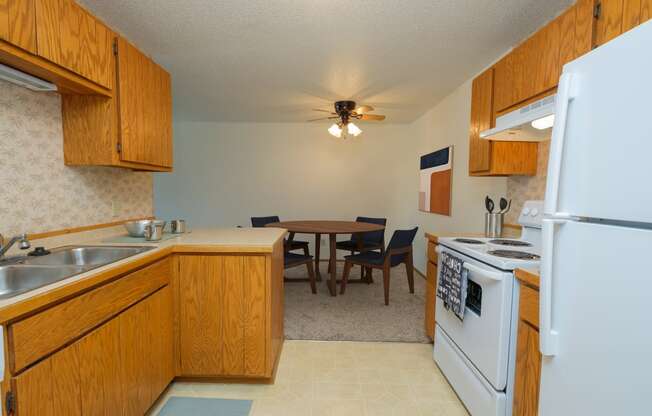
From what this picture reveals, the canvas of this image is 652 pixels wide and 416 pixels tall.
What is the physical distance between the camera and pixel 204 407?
162 cm

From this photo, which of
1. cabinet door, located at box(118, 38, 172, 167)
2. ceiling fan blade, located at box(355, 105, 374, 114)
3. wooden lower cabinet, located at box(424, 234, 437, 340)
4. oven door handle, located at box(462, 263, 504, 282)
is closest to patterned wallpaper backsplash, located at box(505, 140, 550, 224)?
wooden lower cabinet, located at box(424, 234, 437, 340)

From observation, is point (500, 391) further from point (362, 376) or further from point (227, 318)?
point (227, 318)

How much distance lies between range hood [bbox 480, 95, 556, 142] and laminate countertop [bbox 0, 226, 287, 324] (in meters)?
1.42

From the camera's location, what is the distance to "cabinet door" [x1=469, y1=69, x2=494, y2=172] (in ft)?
6.68

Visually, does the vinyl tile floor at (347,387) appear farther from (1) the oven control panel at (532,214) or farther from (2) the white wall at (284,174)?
(2) the white wall at (284,174)

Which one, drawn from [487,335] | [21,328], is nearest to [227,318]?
[21,328]

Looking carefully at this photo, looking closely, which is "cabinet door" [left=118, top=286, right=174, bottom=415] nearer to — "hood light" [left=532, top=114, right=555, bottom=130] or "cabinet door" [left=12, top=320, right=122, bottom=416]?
"cabinet door" [left=12, top=320, right=122, bottom=416]

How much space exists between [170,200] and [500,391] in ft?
16.5

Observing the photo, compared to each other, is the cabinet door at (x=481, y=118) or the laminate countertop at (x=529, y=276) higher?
the cabinet door at (x=481, y=118)

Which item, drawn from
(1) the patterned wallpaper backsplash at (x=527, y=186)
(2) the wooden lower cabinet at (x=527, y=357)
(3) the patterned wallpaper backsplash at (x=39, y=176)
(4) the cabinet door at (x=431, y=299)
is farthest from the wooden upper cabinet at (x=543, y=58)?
(3) the patterned wallpaper backsplash at (x=39, y=176)

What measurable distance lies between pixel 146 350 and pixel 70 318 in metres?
0.55

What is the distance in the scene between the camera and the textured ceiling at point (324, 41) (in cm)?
175

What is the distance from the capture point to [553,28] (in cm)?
149

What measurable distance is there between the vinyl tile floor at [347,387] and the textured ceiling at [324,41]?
2.32 m
